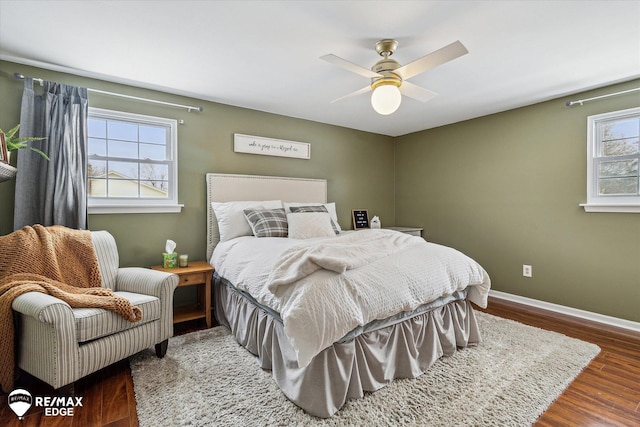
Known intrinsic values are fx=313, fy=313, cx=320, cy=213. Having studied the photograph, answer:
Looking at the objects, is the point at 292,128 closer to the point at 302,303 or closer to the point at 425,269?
the point at 425,269

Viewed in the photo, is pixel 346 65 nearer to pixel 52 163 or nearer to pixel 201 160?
pixel 201 160

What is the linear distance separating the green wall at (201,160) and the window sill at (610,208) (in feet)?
→ 8.59

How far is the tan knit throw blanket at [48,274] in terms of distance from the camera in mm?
1779

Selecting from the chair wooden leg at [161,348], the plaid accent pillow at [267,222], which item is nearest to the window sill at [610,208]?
the plaid accent pillow at [267,222]

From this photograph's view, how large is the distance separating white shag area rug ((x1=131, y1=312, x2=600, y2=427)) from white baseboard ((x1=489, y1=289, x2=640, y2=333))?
784mm

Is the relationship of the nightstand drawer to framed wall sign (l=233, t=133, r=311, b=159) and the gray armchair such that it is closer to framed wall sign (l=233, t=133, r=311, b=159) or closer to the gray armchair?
the gray armchair

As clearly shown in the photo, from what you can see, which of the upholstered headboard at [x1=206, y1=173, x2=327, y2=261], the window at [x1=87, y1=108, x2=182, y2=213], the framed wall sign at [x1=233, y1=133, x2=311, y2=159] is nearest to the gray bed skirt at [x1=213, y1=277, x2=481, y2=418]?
the upholstered headboard at [x1=206, y1=173, x2=327, y2=261]

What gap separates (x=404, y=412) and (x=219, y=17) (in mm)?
2573

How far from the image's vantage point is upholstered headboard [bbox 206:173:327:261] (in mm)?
3438

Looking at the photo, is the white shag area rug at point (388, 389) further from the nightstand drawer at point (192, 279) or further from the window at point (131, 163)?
the window at point (131, 163)

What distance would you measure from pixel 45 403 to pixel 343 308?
177 cm

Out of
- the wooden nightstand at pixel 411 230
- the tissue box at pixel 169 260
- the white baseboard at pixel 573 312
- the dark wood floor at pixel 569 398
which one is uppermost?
the wooden nightstand at pixel 411 230

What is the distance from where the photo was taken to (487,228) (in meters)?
4.02

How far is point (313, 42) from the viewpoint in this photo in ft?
7.36
